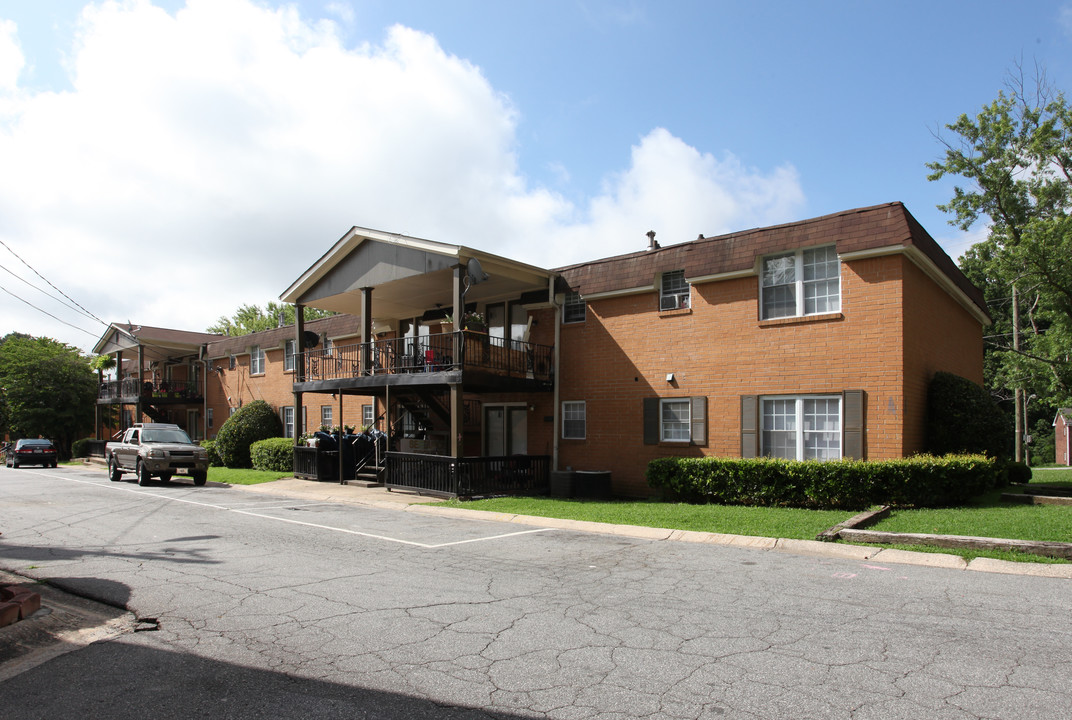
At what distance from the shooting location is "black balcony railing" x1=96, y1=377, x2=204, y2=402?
1441 inches

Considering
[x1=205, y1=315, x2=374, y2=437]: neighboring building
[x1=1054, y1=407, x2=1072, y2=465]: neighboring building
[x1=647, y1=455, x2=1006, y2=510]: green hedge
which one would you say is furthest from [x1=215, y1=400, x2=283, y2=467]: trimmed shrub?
[x1=1054, y1=407, x2=1072, y2=465]: neighboring building

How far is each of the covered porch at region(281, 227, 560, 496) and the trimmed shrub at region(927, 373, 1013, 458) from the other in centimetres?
924

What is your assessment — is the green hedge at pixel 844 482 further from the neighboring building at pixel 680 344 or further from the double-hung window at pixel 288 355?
the double-hung window at pixel 288 355

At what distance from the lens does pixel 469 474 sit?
16.6 m

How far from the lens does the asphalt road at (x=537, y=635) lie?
14.0 ft

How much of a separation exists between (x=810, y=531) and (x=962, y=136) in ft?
90.7

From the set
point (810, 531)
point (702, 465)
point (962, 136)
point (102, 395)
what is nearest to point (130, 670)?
point (810, 531)

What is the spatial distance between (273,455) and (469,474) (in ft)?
42.0

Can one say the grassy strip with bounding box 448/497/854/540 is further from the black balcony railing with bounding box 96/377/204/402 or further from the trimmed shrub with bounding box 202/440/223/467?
the black balcony railing with bounding box 96/377/204/402

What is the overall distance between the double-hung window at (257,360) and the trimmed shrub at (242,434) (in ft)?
10.0

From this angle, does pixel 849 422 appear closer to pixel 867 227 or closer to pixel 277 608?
pixel 867 227

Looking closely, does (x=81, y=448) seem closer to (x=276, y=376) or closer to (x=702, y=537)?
(x=276, y=376)

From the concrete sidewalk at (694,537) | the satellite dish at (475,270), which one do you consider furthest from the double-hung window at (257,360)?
the satellite dish at (475,270)

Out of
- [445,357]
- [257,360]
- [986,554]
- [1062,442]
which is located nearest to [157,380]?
[257,360]
